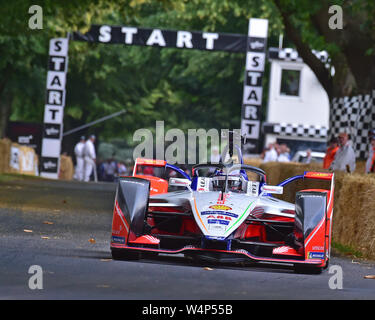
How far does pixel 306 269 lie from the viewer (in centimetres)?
991

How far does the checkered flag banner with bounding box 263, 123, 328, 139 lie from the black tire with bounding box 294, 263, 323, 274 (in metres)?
34.1

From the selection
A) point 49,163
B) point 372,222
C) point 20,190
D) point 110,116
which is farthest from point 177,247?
point 110,116

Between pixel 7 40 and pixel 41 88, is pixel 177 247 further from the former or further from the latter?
pixel 41 88

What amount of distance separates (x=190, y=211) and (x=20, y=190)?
41.8 feet

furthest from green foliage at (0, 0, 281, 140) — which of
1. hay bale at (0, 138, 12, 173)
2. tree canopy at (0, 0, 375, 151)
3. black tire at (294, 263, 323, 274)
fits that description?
black tire at (294, 263, 323, 274)

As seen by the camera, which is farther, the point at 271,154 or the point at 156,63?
the point at 156,63

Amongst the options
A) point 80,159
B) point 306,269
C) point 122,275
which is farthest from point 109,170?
point 122,275

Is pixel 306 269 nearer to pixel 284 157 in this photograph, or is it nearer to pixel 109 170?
pixel 284 157

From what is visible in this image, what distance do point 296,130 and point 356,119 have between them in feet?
75.8

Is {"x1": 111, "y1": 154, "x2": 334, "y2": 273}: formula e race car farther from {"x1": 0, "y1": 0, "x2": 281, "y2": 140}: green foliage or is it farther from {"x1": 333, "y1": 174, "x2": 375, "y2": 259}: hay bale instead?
{"x1": 0, "y1": 0, "x2": 281, "y2": 140}: green foliage

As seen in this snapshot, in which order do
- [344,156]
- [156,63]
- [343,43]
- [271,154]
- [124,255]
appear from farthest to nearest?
[156,63] < [271,154] < [343,43] < [344,156] < [124,255]

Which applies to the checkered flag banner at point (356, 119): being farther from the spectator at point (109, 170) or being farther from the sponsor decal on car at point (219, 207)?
the spectator at point (109, 170)

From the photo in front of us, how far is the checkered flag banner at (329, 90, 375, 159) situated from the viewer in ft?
66.6

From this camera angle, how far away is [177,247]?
32.9 feet
